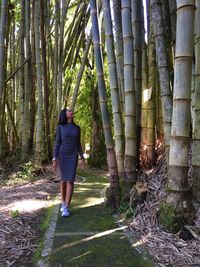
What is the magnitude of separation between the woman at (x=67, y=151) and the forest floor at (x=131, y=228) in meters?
0.37

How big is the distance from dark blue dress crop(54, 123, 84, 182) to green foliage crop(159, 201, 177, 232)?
4.58 ft

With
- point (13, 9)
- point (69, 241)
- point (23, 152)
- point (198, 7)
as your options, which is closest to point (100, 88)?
point (198, 7)

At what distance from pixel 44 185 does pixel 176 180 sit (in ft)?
11.1

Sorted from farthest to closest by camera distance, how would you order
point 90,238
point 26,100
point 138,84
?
point 26,100 < point 138,84 < point 90,238

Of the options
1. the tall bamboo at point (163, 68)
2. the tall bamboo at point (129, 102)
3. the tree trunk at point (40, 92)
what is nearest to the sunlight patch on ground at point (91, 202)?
the tall bamboo at point (129, 102)

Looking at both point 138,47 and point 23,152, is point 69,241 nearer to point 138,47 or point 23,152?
point 138,47

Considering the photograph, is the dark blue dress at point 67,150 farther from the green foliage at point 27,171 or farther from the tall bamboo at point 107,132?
the green foliage at point 27,171

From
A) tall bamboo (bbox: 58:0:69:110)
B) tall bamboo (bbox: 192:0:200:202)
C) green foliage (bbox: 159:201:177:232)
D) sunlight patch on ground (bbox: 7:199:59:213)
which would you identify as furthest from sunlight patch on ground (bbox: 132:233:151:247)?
tall bamboo (bbox: 58:0:69:110)

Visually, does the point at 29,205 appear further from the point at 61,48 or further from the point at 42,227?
the point at 61,48

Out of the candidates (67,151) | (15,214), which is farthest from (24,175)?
(15,214)

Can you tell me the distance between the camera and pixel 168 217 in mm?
3090

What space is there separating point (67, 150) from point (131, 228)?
1.29m

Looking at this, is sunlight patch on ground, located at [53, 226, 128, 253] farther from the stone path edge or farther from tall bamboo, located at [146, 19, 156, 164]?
tall bamboo, located at [146, 19, 156, 164]

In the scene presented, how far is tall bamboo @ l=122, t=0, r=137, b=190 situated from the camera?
401 cm
